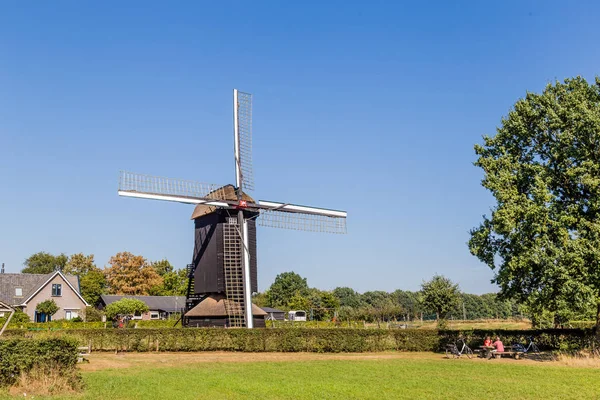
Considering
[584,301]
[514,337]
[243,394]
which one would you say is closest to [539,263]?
[584,301]

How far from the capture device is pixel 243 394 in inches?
515

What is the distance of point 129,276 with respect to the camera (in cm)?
7862

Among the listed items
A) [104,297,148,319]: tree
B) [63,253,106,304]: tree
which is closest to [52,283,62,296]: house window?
[104,297,148,319]: tree

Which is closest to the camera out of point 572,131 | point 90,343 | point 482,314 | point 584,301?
point 584,301

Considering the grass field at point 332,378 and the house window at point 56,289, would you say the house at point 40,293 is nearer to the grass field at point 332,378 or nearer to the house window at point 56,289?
the house window at point 56,289

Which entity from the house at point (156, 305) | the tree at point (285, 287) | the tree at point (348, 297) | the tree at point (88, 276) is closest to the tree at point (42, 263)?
the tree at point (88, 276)

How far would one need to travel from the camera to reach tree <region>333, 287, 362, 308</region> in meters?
139

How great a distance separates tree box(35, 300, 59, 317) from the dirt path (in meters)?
27.1

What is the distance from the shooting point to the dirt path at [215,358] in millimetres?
20625

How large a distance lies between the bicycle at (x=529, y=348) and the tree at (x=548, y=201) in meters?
2.14

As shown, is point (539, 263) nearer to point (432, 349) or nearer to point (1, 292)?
point (432, 349)

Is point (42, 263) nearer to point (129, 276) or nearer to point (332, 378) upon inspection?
point (129, 276)

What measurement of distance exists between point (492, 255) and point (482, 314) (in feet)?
404

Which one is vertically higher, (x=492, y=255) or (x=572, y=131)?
(x=572, y=131)
